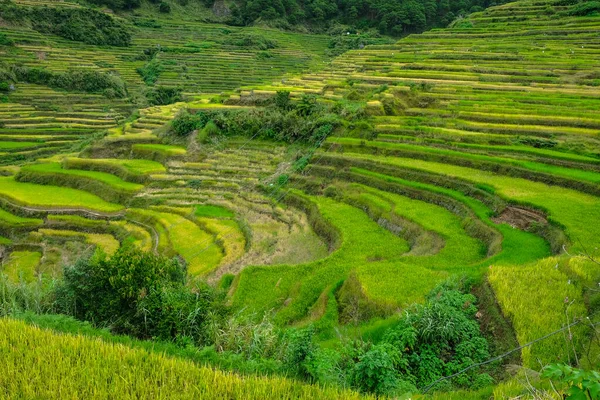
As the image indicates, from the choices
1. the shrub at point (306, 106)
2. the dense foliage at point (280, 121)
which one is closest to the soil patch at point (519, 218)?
the dense foliage at point (280, 121)

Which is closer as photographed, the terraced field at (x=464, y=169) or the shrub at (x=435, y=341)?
the shrub at (x=435, y=341)

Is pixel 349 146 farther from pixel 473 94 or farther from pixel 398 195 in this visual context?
pixel 473 94

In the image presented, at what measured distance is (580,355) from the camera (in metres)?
6.62

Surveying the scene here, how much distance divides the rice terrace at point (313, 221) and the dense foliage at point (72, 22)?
529mm

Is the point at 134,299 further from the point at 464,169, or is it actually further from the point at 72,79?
the point at 72,79

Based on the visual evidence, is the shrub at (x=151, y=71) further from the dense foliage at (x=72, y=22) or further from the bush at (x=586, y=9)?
the bush at (x=586, y=9)

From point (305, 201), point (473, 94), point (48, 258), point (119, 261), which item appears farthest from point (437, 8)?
point (119, 261)

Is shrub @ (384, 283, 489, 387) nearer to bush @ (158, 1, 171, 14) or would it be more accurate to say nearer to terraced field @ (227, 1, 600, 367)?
terraced field @ (227, 1, 600, 367)

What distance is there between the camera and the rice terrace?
6.10m

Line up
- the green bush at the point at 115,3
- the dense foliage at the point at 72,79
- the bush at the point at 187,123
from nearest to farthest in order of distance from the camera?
the bush at the point at 187,123 < the dense foliage at the point at 72,79 < the green bush at the point at 115,3

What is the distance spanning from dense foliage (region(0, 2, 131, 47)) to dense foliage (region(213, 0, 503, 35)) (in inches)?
929

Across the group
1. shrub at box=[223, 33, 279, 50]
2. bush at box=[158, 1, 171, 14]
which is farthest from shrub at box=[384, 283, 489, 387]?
bush at box=[158, 1, 171, 14]

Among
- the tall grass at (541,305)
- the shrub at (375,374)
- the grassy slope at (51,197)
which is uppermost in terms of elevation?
the shrub at (375,374)

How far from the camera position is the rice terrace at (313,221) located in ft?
20.0
